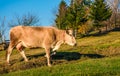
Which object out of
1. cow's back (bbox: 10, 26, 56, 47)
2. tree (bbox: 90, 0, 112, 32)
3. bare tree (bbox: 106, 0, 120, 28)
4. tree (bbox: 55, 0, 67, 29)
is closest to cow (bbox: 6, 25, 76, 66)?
cow's back (bbox: 10, 26, 56, 47)

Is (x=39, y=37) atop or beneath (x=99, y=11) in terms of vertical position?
beneath

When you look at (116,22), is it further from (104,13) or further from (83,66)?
(83,66)

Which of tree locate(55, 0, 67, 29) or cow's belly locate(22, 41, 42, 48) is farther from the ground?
tree locate(55, 0, 67, 29)

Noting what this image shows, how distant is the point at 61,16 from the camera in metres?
77.9

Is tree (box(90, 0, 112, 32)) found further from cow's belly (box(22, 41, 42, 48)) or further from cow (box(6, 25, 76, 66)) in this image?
cow's belly (box(22, 41, 42, 48))

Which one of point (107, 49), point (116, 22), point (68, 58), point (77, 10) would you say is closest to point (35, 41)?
point (68, 58)

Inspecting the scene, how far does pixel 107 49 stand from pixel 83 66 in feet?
40.2

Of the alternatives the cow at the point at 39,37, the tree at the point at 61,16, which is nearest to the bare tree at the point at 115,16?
the tree at the point at 61,16

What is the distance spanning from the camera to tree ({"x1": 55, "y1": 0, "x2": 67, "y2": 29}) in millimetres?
74906

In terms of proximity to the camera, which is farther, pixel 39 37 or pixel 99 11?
pixel 99 11

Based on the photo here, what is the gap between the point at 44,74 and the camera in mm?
13750

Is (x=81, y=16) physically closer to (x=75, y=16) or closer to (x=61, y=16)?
(x=75, y=16)

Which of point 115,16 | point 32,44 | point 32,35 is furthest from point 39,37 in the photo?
point 115,16

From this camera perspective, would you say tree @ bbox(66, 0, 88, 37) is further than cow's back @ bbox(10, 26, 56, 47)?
Yes
